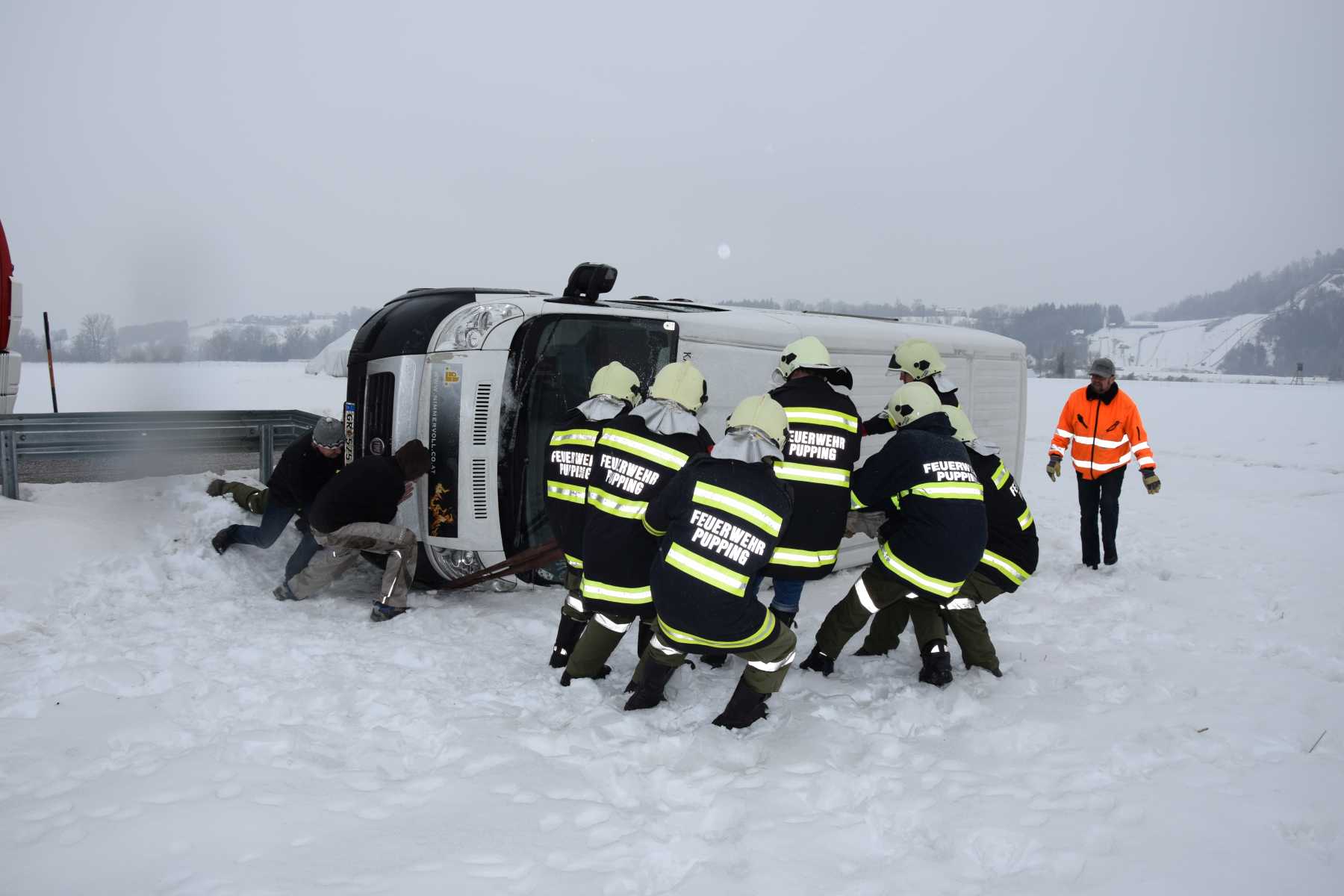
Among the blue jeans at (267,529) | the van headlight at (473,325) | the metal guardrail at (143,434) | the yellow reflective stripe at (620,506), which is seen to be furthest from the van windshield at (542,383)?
the metal guardrail at (143,434)

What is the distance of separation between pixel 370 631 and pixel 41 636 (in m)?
1.60

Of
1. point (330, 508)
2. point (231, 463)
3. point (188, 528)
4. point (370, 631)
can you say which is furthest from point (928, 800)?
point (231, 463)

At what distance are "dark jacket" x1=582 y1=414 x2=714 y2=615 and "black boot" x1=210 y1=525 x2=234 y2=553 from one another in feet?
10.9

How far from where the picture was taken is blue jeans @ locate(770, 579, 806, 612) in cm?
465

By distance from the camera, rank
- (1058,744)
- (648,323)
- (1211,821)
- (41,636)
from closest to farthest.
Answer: (1211,821)
(1058,744)
(41,636)
(648,323)

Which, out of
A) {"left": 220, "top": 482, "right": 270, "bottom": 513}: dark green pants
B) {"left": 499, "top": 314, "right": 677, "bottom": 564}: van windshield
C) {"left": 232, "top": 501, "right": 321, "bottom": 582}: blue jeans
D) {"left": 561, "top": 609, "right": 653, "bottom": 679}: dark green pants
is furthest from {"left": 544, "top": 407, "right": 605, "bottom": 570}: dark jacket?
{"left": 220, "top": 482, "right": 270, "bottom": 513}: dark green pants

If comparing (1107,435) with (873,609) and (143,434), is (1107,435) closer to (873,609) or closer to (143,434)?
(873,609)

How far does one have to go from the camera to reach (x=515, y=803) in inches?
114

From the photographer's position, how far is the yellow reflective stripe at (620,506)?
12.7 ft

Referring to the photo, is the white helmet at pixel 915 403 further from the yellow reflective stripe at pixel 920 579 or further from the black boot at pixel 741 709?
the black boot at pixel 741 709

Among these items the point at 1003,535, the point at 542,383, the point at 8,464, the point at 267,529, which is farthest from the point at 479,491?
the point at 8,464

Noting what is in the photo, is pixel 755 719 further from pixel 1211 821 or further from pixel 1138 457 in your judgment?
pixel 1138 457

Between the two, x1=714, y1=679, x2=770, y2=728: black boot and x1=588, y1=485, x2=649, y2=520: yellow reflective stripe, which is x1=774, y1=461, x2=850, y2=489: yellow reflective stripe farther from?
x1=714, y1=679, x2=770, y2=728: black boot

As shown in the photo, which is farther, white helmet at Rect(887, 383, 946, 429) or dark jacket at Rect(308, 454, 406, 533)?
dark jacket at Rect(308, 454, 406, 533)
